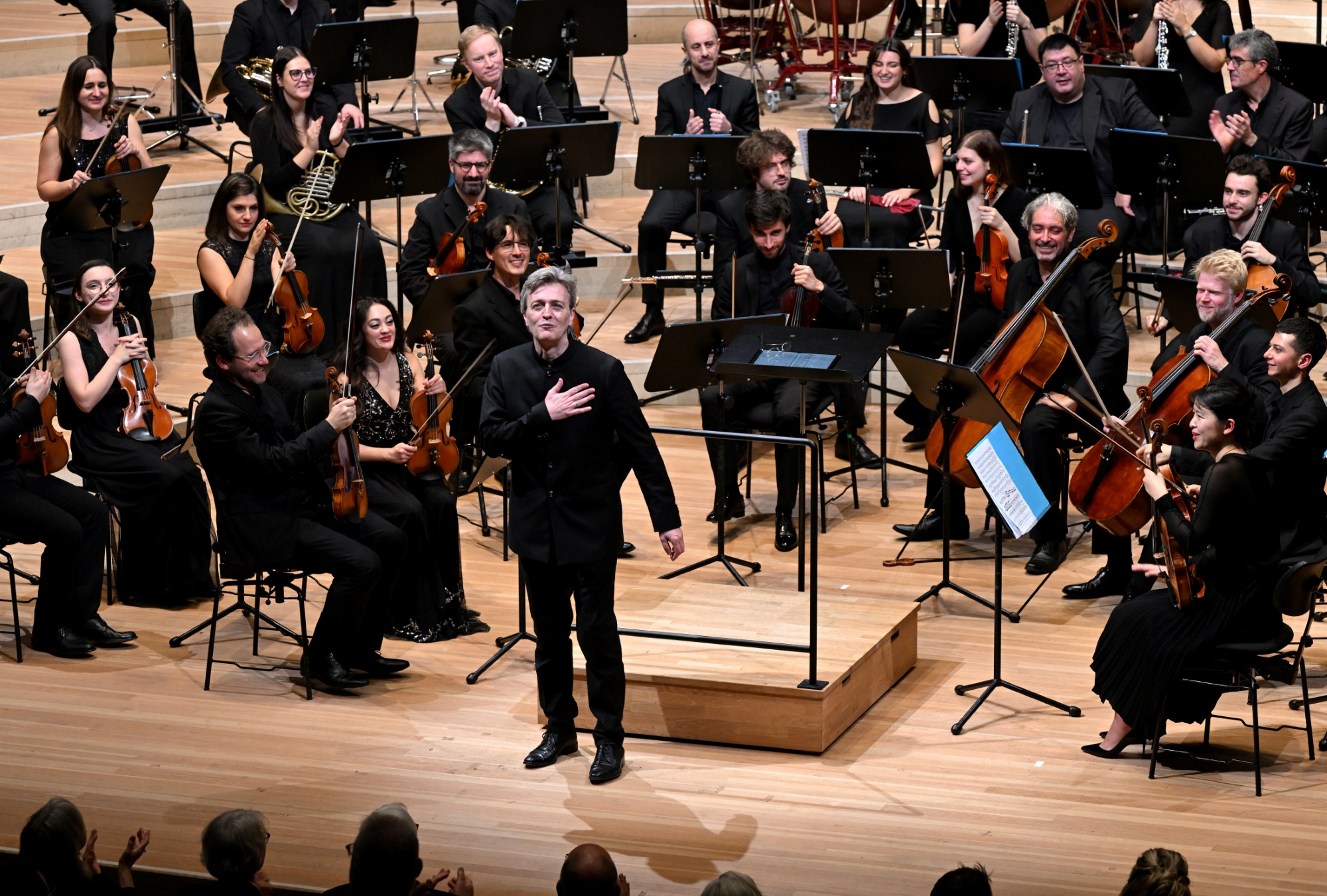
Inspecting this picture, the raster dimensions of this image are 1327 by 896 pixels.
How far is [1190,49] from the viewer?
8391mm

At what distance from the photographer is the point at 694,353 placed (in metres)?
5.87

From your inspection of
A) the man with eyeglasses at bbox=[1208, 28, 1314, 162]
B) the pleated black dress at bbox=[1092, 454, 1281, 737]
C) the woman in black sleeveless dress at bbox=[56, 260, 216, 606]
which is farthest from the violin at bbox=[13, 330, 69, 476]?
the man with eyeglasses at bbox=[1208, 28, 1314, 162]

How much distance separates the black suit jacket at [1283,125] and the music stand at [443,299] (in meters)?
3.33

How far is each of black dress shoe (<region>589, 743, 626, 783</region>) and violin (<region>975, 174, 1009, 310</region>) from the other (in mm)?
2774

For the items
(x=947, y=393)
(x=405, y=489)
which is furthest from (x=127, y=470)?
(x=947, y=393)

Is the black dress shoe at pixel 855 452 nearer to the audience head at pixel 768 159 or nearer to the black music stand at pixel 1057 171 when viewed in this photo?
the audience head at pixel 768 159

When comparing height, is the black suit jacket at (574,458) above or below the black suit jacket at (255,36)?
below

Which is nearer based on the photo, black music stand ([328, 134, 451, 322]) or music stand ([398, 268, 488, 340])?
music stand ([398, 268, 488, 340])

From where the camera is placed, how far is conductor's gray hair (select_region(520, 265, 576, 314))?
4.51 meters

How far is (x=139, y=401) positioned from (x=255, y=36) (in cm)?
305

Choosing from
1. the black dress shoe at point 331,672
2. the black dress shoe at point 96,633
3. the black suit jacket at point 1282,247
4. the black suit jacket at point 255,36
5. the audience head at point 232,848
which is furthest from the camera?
the black suit jacket at point 255,36

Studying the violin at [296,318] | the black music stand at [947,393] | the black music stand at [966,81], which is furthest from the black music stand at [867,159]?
the violin at [296,318]

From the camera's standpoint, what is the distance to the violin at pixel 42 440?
5551 millimetres

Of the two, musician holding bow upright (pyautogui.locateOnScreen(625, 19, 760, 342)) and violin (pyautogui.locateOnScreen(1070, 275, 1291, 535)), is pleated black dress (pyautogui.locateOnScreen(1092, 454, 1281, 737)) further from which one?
musician holding bow upright (pyautogui.locateOnScreen(625, 19, 760, 342))
